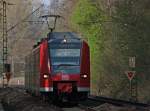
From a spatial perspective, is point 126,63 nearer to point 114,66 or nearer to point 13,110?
point 114,66

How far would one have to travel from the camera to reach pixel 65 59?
27.7m

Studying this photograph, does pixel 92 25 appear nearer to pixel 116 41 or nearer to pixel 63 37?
pixel 116 41

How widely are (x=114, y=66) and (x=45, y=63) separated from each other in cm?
2077

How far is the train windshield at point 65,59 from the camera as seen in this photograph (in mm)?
27422

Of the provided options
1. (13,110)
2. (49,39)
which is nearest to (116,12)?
(49,39)

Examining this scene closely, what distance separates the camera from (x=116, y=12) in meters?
49.0

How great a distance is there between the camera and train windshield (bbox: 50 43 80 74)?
2742 centimetres

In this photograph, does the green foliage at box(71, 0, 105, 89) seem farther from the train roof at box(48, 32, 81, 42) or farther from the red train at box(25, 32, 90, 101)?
the red train at box(25, 32, 90, 101)

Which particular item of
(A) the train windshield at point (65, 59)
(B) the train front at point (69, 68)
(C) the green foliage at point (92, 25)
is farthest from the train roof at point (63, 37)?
(C) the green foliage at point (92, 25)

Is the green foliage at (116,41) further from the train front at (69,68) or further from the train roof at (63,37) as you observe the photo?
the train front at (69,68)

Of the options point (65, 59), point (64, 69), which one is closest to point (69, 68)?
point (64, 69)

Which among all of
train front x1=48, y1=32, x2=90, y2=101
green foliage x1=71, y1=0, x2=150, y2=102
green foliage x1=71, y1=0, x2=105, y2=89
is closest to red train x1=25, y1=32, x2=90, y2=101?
train front x1=48, y1=32, x2=90, y2=101

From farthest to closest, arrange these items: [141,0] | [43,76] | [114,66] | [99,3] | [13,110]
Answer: [99,3] < [114,66] < [141,0] < [43,76] < [13,110]

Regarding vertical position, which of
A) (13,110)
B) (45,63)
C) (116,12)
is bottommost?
(13,110)
